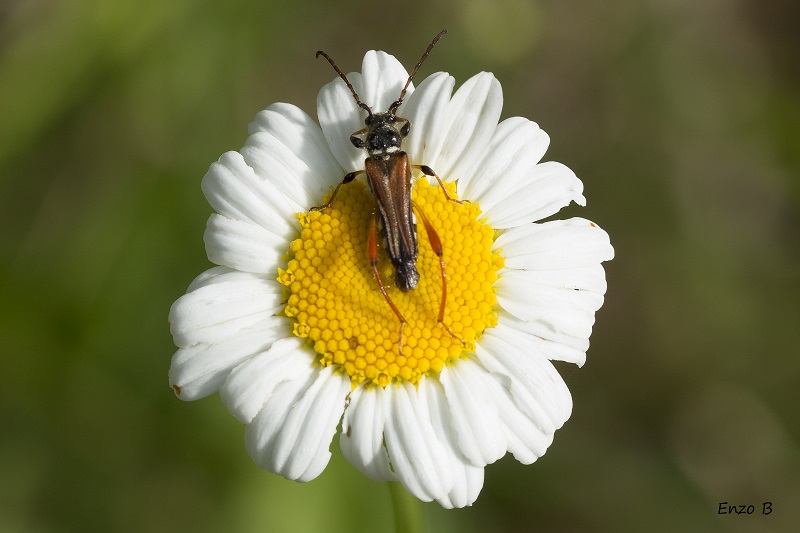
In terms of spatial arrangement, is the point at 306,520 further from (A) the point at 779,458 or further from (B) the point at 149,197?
(A) the point at 779,458

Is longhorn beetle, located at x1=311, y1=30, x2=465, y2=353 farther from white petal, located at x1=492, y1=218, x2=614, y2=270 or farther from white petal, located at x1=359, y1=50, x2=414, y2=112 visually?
white petal, located at x1=492, y1=218, x2=614, y2=270

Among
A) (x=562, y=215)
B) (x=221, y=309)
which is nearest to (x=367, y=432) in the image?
(x=221, y=309)

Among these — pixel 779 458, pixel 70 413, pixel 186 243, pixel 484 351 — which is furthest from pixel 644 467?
pixel 70 413

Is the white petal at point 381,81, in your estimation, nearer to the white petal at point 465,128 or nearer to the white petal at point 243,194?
the white petal at point 465,128

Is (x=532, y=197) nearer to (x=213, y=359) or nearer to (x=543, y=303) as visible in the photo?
(x=543, y=303)

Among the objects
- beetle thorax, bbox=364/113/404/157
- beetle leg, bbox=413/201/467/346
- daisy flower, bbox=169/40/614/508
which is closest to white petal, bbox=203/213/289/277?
daisy flower, bbox=169/40/614/508

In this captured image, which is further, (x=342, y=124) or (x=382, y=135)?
(x=342, y=124)
